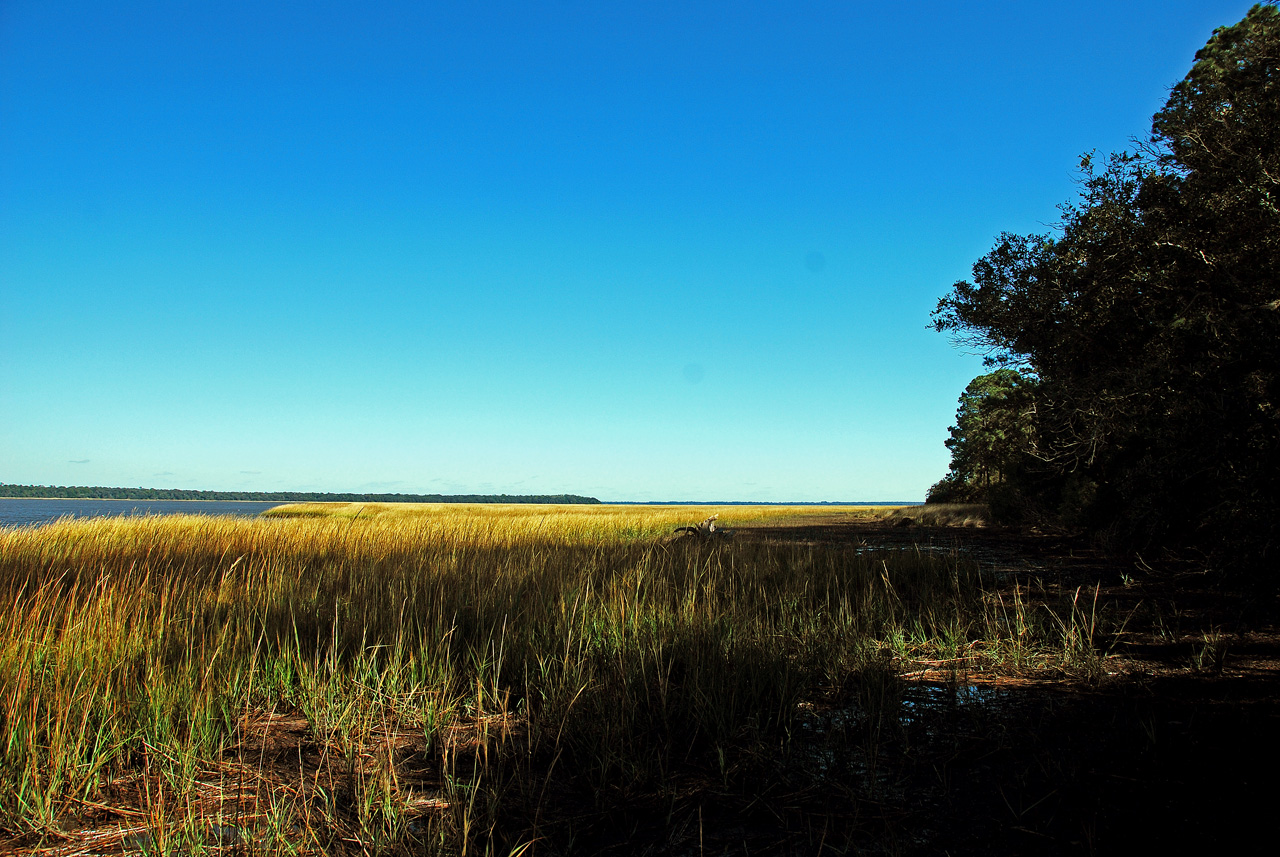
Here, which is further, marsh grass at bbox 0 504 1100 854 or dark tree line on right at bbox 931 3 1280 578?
dark tree line on right at bbox 931 3 1280 578

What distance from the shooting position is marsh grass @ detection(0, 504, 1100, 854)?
2.09 meters


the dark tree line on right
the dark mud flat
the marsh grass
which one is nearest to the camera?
the dark mud flat

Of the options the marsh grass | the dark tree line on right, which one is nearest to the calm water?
the marsh grass

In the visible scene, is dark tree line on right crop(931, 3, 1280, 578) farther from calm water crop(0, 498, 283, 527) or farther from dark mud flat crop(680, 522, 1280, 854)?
calm water crop(0, 498, 283, 527)

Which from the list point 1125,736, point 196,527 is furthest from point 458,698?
point 196,527

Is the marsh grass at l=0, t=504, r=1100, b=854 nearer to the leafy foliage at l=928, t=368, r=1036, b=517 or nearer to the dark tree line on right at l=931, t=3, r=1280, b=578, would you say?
the dark tree line on right at l=931, t=3, r=1280, b=578

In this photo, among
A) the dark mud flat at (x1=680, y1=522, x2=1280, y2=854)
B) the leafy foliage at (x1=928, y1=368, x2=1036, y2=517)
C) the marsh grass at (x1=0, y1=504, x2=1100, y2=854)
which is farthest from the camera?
the leafy foliage at (x1=928, y1=368, x2=1036, y2=517)

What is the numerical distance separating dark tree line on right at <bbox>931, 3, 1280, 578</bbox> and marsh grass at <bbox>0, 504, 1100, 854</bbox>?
5.87ft

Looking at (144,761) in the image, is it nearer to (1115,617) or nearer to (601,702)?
(601,702)

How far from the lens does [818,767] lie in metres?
2.54

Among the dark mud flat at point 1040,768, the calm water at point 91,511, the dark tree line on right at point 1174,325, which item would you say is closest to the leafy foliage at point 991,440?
the dark tree line on right at point 1174,325

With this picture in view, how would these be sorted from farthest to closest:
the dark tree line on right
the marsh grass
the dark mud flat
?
the dark tree line on right, the marsh grass, the dark mud flat

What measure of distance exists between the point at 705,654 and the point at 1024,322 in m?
12.2

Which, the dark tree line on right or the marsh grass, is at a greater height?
the dark tree line on right
